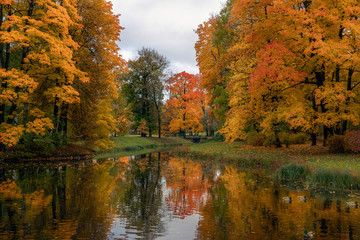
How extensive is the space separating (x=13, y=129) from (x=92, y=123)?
27.1 feet

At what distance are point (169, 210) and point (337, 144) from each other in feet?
48.4

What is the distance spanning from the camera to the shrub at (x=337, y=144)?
18991 millimetres

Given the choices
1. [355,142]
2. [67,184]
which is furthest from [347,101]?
[67,184]

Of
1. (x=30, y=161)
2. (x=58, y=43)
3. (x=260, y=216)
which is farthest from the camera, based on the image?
(x=30, y=161)

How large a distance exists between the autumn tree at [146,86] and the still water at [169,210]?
137ft

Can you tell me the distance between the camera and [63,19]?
19.4 meters

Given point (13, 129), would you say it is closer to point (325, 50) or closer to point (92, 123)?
point (92, 123)

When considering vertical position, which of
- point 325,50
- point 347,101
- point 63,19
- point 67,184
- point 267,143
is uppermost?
point 63,19

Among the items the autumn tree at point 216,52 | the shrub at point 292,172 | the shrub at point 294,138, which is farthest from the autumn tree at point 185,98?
the shrub at point 292,172

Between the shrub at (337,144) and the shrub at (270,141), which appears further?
the shrub at (270,141)

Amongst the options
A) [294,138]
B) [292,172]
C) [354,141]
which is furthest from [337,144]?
[294,138]

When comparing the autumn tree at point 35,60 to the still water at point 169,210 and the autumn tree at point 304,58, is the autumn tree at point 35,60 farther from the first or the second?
the autumn tree at point 304,58

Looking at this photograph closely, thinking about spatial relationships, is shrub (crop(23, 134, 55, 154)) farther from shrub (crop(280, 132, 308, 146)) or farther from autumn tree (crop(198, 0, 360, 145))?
shrub (crop(280, 132, 308, 146))

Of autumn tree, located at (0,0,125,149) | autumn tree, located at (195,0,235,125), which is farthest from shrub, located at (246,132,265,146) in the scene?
autumn tree, located at (0,0,125,149)
